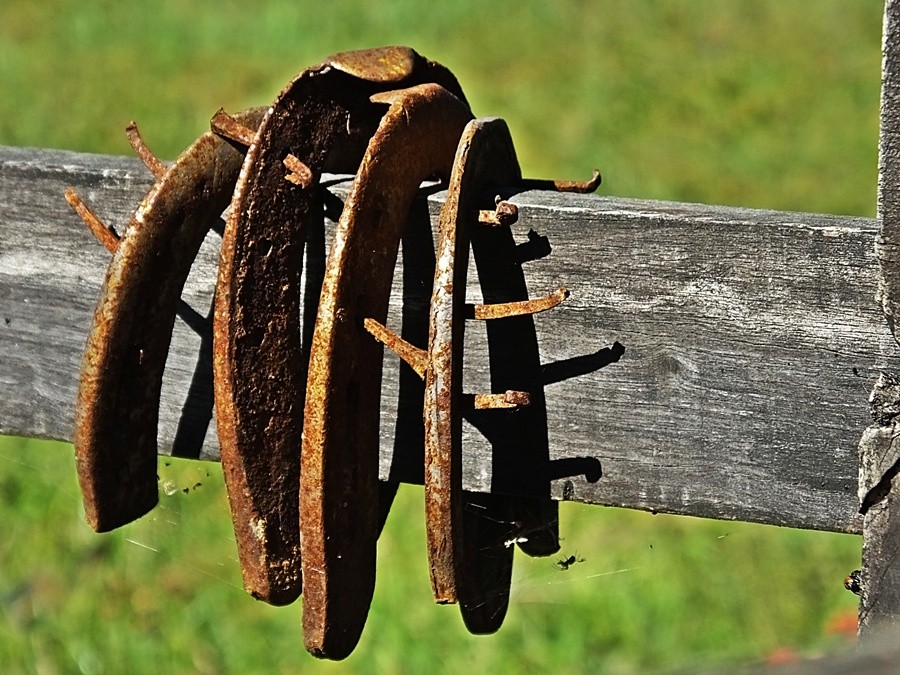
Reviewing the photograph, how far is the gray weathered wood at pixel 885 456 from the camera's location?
1.25 m

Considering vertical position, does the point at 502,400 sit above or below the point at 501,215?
below

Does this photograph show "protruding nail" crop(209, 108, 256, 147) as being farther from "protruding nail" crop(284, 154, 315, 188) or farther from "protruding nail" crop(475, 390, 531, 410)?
"protruding nail" crop(475, 390, 531, 410)

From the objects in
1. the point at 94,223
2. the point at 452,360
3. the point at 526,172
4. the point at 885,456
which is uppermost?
the point at 526,172

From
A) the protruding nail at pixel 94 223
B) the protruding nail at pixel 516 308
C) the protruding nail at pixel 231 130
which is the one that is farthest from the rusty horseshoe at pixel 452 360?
the protruding nail at pixel 94 223

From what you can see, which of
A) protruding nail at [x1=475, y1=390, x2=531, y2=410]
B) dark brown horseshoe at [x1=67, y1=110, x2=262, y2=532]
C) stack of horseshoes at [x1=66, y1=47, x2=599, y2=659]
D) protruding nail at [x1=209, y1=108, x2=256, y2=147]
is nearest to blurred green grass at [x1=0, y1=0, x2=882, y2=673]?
dark brown horseshoe at [x1=67, y1=110, x2=262, y2=532]

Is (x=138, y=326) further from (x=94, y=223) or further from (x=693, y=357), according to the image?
(x=693, y=357)

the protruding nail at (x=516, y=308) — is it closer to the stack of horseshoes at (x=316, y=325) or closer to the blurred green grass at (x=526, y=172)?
the stack of horseshoes at (x=316, y=325)

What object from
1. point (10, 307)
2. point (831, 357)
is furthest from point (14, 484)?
point (831, 357)

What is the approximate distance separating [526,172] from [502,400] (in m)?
5.00

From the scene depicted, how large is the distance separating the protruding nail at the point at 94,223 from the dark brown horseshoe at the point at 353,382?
0.36 m

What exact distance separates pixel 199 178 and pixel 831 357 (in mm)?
825

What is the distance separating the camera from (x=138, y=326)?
164 centimetres

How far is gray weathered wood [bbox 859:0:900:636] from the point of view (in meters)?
1.25

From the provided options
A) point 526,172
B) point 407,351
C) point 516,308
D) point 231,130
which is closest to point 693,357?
point 516,308
